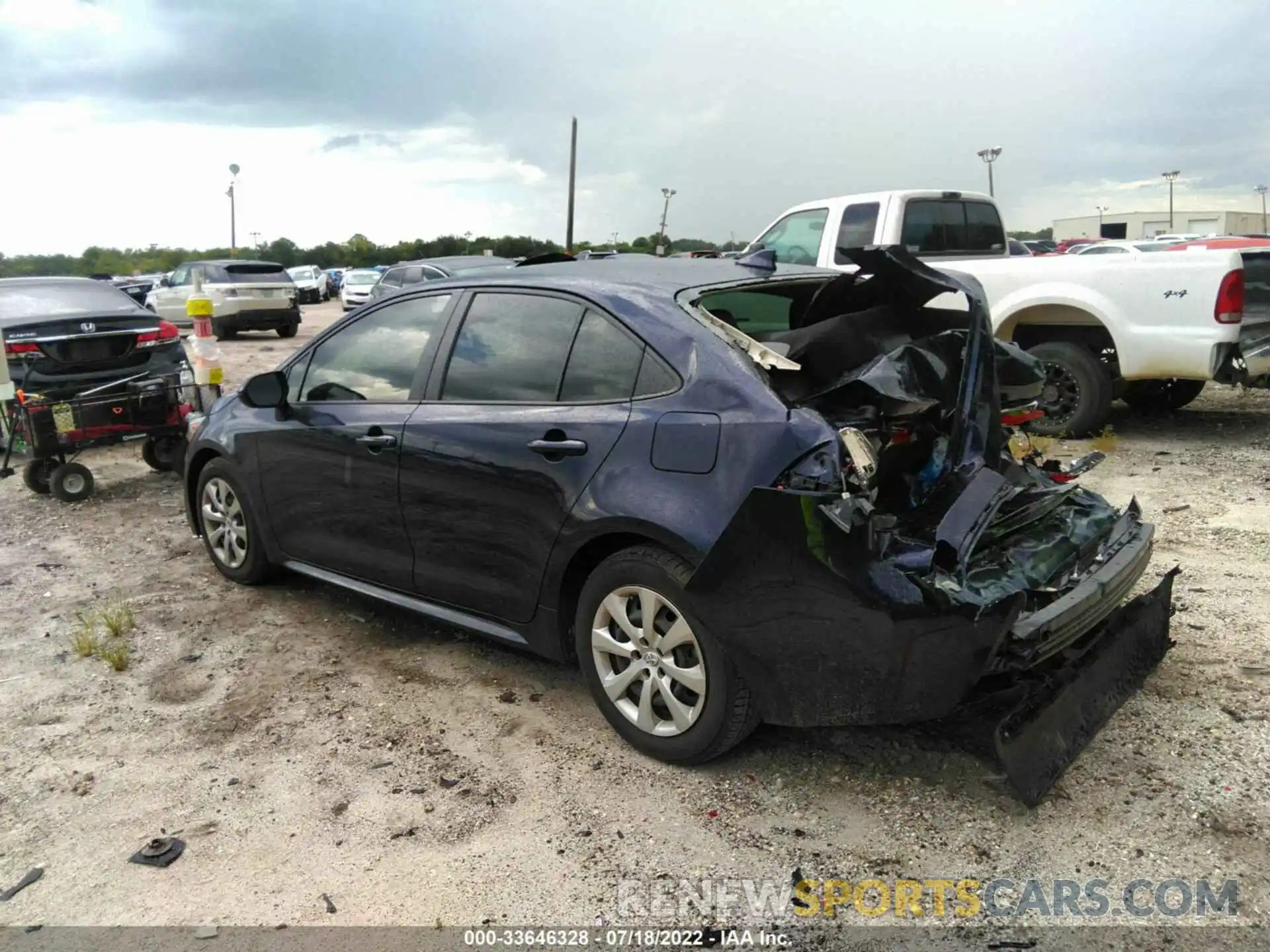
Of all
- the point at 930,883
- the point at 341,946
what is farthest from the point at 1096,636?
the point at 341,946

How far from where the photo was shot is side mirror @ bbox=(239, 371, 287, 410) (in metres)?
4.62

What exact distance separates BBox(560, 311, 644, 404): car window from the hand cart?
17.7ft

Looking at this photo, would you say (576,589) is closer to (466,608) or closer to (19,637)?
(466,608)

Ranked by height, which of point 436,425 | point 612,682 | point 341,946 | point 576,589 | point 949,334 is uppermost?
point 949,334

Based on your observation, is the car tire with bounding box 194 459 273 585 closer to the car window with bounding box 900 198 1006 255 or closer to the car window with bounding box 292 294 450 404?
the car window with bounding box 292 294 450 404

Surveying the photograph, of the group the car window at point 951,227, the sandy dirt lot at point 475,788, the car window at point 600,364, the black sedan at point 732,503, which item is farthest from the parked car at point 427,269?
the car window at point 600,364

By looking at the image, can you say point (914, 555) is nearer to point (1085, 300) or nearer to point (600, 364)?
point (600, 364)

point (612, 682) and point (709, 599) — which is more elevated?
point (709, 599)

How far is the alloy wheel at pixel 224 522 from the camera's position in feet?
16.8

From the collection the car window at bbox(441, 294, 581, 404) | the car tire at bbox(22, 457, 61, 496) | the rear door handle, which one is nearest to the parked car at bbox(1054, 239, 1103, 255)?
the car tire at bbox(22, 457, 61, 496)

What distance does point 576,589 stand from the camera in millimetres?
3543

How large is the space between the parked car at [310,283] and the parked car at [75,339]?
1120 inches

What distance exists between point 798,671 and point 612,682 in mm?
737

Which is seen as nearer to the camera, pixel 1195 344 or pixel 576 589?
pixel 576 589
